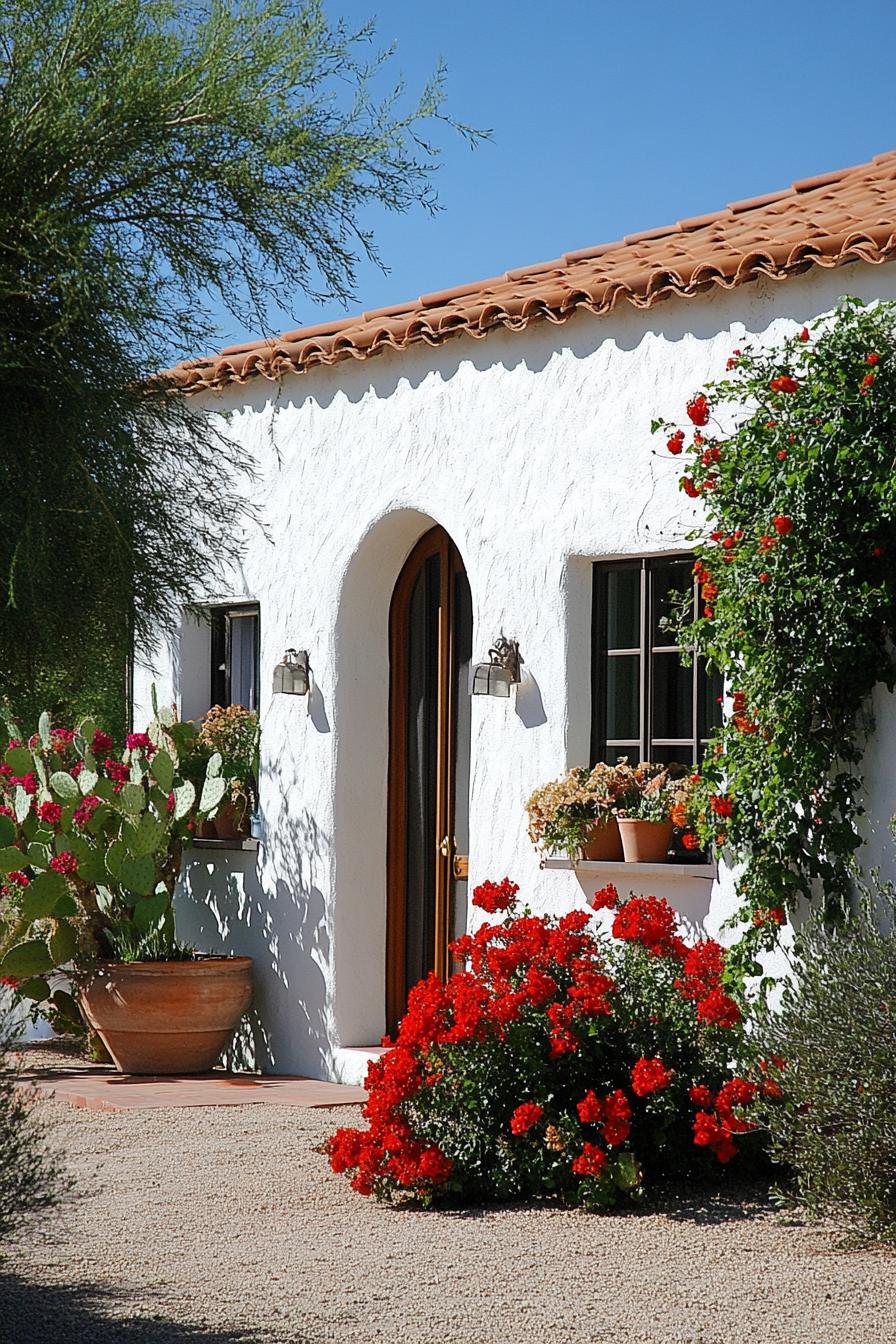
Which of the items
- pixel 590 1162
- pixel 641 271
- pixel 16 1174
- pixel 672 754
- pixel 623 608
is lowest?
pixel 590 1162

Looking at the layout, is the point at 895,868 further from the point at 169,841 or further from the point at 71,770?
the point at 71,770

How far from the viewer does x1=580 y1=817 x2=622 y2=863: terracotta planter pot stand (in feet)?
26.3

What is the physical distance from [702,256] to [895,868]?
2.80 m

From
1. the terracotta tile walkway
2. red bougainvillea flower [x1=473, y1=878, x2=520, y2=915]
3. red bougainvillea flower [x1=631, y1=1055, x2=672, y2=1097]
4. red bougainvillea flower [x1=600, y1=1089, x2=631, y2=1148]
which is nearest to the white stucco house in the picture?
the terracotta tile walkway

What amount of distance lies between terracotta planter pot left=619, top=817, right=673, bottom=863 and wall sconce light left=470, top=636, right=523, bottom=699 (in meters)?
1.01

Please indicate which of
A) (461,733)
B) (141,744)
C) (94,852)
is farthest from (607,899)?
(141,744)

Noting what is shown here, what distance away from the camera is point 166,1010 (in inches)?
368

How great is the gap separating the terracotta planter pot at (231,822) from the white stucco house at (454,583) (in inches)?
6.2

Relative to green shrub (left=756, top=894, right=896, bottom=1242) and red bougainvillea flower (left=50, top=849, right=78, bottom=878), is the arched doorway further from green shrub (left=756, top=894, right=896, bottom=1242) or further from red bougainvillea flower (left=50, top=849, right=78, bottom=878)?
green shrub (left=756, top=894, right=896, bottom=1242)

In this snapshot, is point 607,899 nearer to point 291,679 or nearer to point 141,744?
point 291,679

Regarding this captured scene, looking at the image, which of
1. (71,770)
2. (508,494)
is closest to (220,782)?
(71,770)

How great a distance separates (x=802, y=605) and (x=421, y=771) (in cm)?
337

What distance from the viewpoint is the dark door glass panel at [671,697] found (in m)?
8.08

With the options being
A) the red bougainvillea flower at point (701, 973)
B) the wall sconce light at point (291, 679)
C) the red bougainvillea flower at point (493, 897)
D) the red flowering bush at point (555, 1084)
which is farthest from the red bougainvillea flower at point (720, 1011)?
the wall sconce light at point (291, 679)
